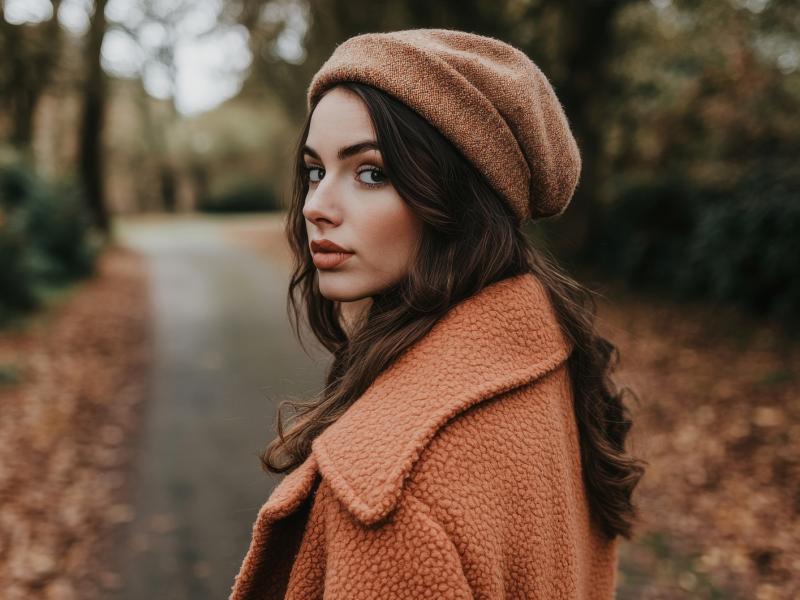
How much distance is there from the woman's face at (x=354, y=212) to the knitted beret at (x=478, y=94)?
4.3 inches

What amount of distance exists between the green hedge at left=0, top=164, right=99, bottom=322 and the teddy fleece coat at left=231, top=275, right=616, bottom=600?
10650mm

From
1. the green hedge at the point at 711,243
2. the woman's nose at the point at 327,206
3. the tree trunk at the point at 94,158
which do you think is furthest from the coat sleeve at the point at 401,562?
the tree trunk at the point at 94,158

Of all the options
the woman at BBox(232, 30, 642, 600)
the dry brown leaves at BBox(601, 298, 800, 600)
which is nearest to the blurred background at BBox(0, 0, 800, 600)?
the dry brown leaves at BBox(601, 298, 800, 600)

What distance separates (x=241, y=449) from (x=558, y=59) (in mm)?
9202

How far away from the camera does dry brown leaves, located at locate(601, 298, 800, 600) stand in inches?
159

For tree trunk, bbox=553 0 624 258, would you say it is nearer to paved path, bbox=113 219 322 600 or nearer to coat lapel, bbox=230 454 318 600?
paved path, bbox=113 219 322 600

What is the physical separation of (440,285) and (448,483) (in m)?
0.48

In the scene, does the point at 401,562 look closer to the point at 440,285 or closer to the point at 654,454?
the point at 440,285

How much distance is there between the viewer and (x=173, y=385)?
25.2ft

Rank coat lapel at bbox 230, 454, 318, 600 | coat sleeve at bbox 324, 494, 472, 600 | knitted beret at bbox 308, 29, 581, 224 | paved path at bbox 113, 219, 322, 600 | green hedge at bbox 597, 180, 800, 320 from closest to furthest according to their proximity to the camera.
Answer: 1. coat sleeve at bbox 324, 494, 472, 600
2. coat lapel at bbox 230, 454, 318, 600
3. knitted beret at bbox 308, 29, 581, 224
4. paved path at bbox 113, 219, 322, 600
5. green hedge at bbox 597, 180, 800, 320

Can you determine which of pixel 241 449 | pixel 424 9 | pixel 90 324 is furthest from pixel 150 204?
pixel 241 449

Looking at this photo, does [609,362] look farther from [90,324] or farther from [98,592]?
[90,324]

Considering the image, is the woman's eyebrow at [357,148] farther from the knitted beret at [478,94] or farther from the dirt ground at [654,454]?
the dirt ground at [654,454]

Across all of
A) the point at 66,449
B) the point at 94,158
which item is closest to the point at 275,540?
the point at 66,449
